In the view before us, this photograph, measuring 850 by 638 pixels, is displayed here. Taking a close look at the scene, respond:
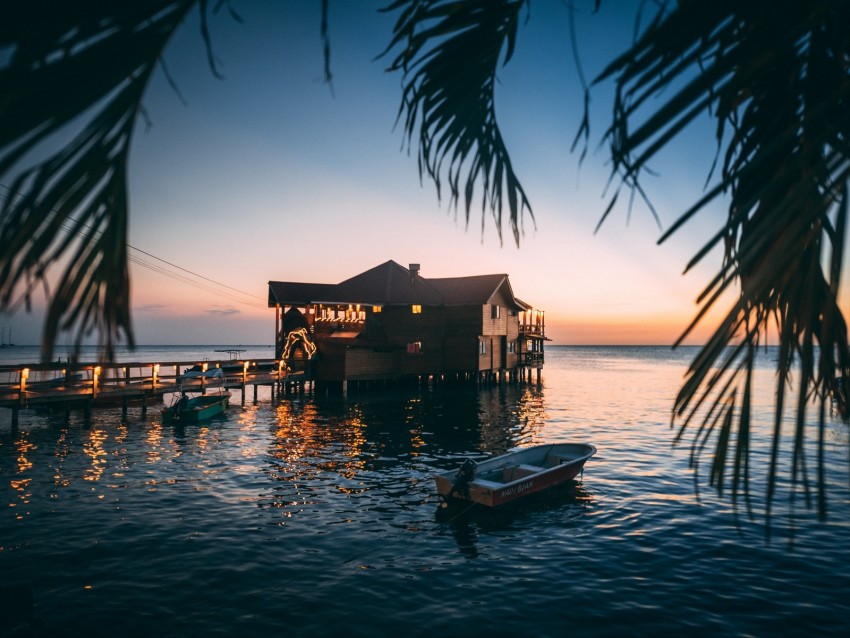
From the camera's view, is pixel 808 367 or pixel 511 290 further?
pixel 511 290

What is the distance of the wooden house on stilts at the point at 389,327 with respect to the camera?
143 ft

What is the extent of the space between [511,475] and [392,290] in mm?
30927

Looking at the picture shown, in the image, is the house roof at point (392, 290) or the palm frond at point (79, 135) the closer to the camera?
the palm frond at point (79, 135)

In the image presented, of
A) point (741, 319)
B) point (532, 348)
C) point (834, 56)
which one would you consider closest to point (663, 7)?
point (834, 56)

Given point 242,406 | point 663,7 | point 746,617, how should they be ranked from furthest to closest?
point 242,406
point 746,617
point 663,7

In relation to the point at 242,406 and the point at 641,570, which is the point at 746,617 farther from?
the point at 242,406

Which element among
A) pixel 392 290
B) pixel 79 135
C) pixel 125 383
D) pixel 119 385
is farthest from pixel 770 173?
pixel 392 290

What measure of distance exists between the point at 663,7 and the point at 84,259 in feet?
6.20

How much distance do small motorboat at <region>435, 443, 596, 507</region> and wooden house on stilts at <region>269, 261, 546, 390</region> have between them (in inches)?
1019

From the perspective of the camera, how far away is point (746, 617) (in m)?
9.70

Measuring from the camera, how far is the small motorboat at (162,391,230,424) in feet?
94.9

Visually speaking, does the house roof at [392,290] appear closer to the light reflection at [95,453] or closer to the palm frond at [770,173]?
the light reflection at [95,453]

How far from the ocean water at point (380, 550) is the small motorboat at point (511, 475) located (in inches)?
22.0

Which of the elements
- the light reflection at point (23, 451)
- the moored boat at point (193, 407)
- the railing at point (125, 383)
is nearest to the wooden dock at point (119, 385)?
the railing at point (125, 383)
